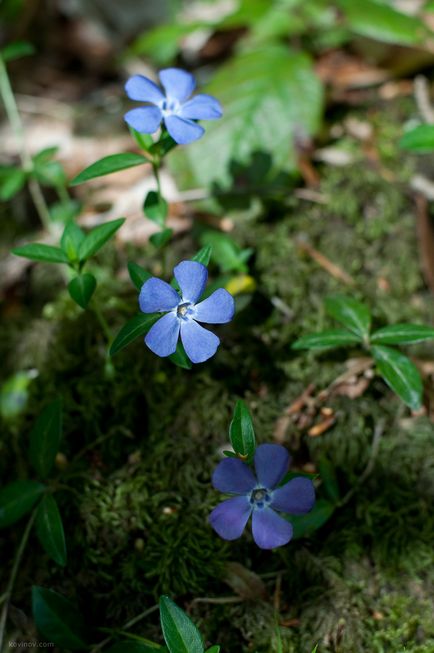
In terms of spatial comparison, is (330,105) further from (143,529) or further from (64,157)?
(143,529)

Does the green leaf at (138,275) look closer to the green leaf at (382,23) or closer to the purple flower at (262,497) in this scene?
the purple flower at (262,497)

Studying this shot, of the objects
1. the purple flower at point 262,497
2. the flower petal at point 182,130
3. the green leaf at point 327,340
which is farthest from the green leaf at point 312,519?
the flower petal at point 182,130

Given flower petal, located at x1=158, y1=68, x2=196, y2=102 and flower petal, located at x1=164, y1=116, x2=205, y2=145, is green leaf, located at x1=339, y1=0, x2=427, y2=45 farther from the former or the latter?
flower petal, located at x1=164, y1=116, x2=205, y2=145

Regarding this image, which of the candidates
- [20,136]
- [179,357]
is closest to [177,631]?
[179,357]

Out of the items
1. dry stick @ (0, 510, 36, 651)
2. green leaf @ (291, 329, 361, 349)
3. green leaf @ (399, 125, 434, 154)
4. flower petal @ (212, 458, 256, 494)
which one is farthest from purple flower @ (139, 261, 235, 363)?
green leaf @ (399, 125, 434, 154)

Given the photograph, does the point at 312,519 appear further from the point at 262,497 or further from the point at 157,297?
the point at 157,297

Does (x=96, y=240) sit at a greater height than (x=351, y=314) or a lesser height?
greater
